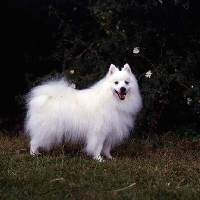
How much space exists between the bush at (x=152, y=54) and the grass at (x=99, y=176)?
1167 mm

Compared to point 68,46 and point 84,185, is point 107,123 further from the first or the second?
point 68,46

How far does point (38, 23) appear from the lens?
31.2ft

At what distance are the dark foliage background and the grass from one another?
1.19 metres

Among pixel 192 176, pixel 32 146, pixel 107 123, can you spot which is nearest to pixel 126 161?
pixel 107 123

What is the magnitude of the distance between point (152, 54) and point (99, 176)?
3.41 m

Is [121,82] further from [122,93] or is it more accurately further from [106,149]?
[106,149]

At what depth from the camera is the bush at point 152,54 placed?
7594 mm

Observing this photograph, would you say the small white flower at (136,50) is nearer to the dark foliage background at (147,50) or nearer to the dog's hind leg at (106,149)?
the dark foliage background at (147,50)

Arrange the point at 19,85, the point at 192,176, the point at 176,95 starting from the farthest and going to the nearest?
the point at 19,85, the point at 176,95, the point at 192,176

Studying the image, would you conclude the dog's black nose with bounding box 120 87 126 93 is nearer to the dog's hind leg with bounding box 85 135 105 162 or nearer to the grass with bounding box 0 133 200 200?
the dog's hind leg with bounding box 85 135 105 162

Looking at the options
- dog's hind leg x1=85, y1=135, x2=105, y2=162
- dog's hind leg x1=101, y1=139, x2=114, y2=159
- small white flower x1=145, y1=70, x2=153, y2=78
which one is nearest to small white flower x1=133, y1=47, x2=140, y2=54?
small white flower x1=145, y1=70, x2=153, y2=78

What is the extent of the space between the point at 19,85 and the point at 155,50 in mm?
3556

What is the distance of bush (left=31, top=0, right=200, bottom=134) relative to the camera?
24.9ft

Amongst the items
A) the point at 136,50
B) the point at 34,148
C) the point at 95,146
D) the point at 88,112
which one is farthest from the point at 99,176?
the point at 136,50
